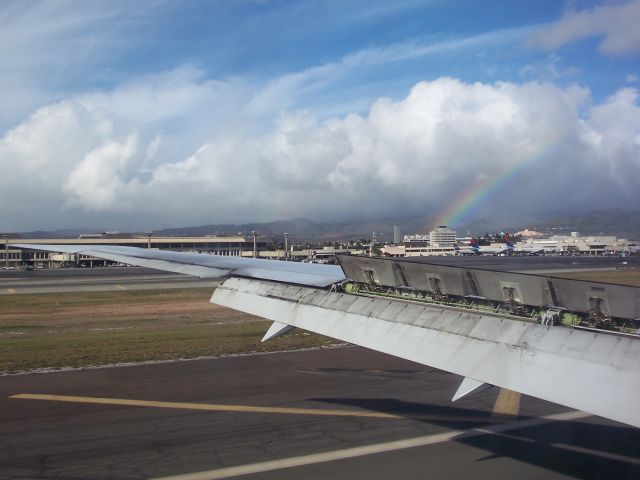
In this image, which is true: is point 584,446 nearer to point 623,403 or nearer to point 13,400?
point 623,403

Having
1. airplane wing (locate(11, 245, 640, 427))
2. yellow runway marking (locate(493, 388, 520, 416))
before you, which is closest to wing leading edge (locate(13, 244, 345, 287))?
airplane wing (locate(11, 245, 640, 427))

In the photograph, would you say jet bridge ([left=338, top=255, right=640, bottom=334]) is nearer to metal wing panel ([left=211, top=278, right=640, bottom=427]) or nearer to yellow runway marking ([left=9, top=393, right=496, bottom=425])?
metal wing panel ([left=211, top=278, right=640, bottom=427])

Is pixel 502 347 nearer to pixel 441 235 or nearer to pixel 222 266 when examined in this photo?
pixel 222 266

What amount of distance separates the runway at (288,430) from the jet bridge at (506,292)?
9.00 feet

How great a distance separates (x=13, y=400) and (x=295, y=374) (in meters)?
5.93

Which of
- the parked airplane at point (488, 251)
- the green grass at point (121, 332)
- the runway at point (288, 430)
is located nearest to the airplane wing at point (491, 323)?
the runway at point (288, 430)

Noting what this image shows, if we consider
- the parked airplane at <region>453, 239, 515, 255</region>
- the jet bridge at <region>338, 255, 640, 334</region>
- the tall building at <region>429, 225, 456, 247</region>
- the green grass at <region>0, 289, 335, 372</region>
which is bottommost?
the green grass at <region>0, 289, 335, 372</region>

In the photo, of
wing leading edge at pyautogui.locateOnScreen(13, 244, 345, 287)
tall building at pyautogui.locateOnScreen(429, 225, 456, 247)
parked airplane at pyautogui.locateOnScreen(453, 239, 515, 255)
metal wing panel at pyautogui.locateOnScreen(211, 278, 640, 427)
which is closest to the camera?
metal wing panel at pyautogui.locateOnScreen(211, 278, 640, 427)

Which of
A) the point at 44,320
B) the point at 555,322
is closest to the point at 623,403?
the point at 555,322

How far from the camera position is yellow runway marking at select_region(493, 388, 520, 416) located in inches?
395

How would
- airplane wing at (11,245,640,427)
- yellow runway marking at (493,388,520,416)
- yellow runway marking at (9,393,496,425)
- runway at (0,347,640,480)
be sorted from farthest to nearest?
yellow runway marking at (493,388,520,416)
yellow runway marking at (9,393,496,425)
runway at (0,347,640,480)
airplane wing at (11,245,640,427)

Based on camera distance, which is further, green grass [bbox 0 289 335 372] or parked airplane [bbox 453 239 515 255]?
parked airplane [bbox 453 239 515 255]

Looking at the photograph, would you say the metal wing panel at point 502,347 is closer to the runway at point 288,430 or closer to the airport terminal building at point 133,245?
the runway at point 288,430

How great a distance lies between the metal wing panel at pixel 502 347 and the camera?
3.59m
